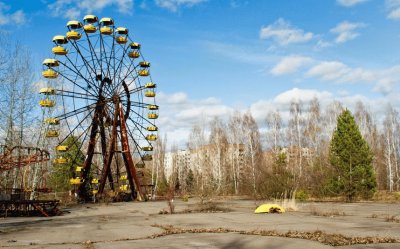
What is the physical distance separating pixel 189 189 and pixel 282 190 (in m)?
32.3

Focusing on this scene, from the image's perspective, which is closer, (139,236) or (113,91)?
(139,236)

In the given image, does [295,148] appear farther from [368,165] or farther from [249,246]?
[249,246]

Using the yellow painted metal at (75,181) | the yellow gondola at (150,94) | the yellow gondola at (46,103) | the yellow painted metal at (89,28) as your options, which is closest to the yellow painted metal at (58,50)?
the yellow painted metal at (89,28)

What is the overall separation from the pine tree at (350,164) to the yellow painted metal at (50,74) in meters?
24.8

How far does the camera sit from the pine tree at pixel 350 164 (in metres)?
34.8

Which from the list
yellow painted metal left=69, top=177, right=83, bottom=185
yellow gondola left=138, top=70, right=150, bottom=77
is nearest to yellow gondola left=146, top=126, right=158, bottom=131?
yellow gondola left=138, top=70, right=150, bottom=77

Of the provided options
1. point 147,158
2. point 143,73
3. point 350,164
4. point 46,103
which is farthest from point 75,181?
point 350,164

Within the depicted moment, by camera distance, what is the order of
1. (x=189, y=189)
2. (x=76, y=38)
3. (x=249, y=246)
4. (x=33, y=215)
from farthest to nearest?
(x=189, y=189)
(x=76, y=38)
(x=33, y=215)
(x=249, y=246)

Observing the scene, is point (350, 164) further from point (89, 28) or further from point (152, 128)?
point (89, 28)

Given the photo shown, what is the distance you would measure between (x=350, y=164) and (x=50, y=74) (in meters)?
26.0

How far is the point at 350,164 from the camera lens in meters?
35.5

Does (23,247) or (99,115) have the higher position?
(99,115)

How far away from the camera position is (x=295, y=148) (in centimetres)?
6312

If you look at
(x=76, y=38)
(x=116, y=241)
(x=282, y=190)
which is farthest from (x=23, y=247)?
(x=76, y=38)
